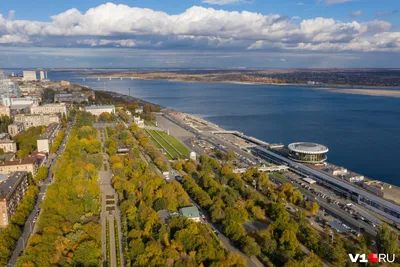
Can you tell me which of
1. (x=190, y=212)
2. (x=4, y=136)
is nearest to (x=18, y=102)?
(x=4, y=136)

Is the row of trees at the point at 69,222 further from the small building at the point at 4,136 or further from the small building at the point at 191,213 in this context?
the small building at the point at 4,136

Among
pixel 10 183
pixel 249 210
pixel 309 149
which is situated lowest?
pixel 249 210

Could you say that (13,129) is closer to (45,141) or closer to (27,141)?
(27,141)

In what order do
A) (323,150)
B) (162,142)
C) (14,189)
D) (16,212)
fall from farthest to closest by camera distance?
(162,142) → (323,150) → (14,189) → (16,212)

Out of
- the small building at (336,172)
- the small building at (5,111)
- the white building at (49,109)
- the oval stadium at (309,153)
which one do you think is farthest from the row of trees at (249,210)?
the small building at (5,111)

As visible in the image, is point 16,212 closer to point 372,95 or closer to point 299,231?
point 299,231

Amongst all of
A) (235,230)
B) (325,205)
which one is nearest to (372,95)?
(325,205)
